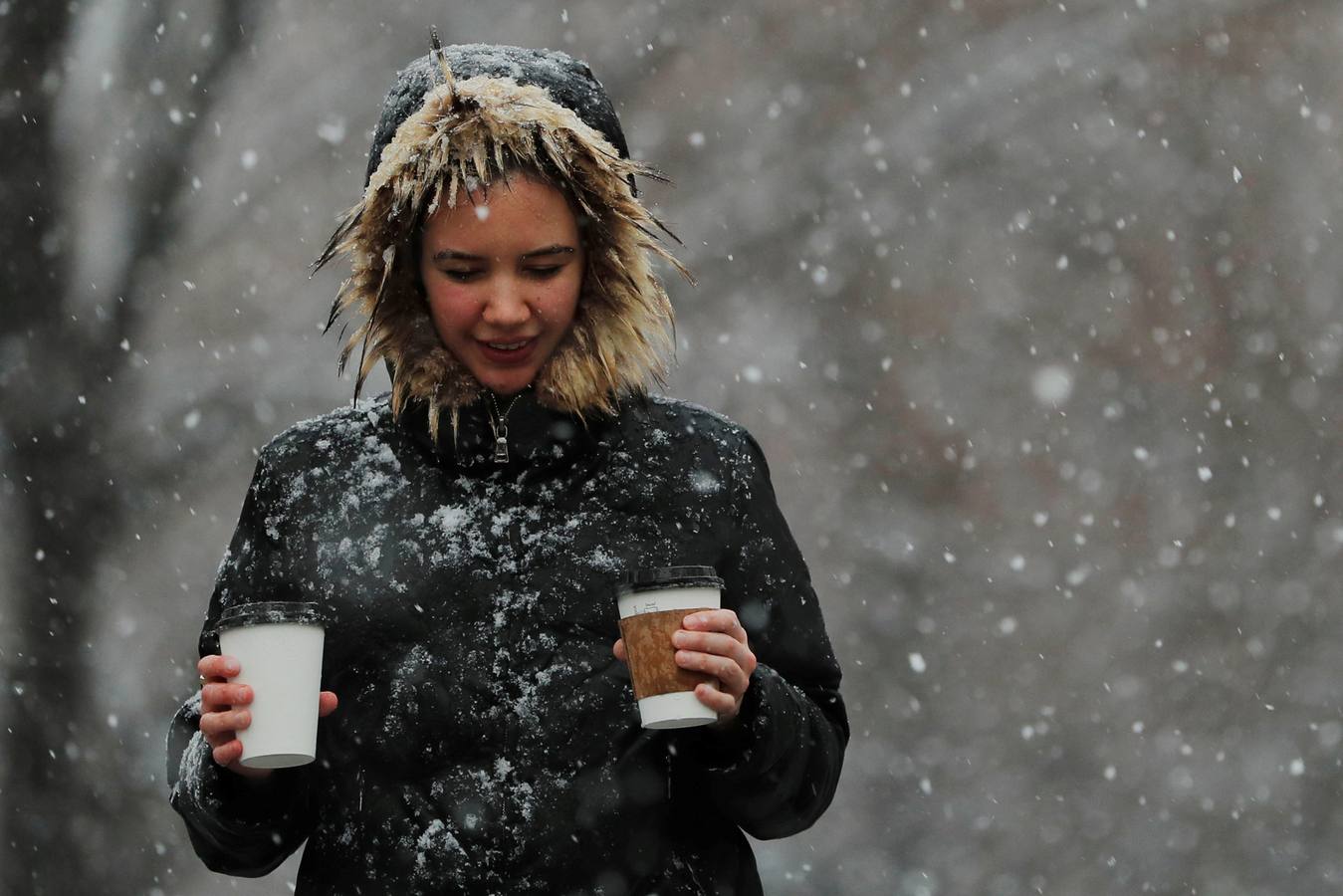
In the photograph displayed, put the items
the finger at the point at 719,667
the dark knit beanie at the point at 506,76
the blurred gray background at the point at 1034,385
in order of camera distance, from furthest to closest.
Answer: the blurred gray background at the point at 1034,385
the dark knit beanie at the point at 506,76
the finger at the point at 719,667

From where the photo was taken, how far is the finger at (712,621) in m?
2.25

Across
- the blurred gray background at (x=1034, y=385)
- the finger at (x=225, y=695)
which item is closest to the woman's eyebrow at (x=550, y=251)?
the finger at (x=225, y=695)

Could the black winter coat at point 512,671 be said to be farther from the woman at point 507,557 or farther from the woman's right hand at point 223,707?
the woman's right hand at point 223,707

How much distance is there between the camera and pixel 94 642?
7.06 metres

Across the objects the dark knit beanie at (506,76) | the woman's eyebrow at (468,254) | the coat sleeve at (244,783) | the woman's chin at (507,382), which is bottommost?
the coat sleeve at (244,783)

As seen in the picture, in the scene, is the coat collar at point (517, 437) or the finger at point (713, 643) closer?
the finger at point (713, 643)

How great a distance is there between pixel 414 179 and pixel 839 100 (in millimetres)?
5912

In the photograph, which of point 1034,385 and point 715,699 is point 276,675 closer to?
point 715,699

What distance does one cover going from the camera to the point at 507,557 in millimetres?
2617

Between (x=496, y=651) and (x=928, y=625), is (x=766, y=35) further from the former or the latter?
(x=496, y=651)

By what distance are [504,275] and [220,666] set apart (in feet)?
2.35

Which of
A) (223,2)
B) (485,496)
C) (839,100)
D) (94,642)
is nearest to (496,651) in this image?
(485,496)

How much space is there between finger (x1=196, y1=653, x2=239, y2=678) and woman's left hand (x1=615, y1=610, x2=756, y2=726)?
60 cm

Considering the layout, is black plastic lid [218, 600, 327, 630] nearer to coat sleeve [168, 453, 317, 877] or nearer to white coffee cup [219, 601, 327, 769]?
white coffee cup [219, 601, 327, 769]
